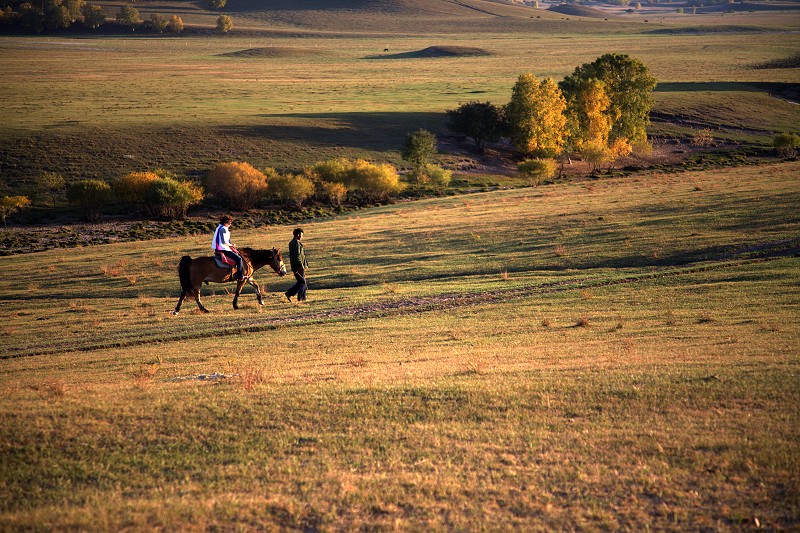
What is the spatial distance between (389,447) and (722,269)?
23.1 metres

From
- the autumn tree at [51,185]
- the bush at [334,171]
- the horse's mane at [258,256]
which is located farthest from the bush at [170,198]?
the horse's mane at [258,256]

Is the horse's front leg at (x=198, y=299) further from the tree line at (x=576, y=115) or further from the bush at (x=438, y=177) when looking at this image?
the tree line at (x=576, y=115)

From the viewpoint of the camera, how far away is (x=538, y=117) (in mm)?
99938

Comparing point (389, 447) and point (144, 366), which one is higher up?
point (389, 447)

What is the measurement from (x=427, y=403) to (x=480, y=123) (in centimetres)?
9659

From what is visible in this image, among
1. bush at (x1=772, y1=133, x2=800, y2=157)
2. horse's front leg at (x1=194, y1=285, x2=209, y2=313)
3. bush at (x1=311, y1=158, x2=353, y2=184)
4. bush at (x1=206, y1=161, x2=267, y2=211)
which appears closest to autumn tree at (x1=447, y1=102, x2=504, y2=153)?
bush at (x1=311, y1=158, x2=353, y2=184)

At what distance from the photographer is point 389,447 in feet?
40.1

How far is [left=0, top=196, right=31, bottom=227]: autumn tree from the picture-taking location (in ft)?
236

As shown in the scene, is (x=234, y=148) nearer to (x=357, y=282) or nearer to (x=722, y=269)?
(x=357, y=282)

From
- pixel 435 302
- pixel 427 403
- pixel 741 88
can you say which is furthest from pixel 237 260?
pixel 741 88

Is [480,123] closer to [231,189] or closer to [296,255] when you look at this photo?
[231,189]

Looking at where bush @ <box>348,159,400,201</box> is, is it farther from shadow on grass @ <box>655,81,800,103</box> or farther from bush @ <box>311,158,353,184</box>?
shadow on grass @ <box>655,81,800,103</box>

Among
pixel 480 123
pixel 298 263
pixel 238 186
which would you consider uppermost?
pixel 480 123

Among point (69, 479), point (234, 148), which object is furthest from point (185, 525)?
point (234, 148)
